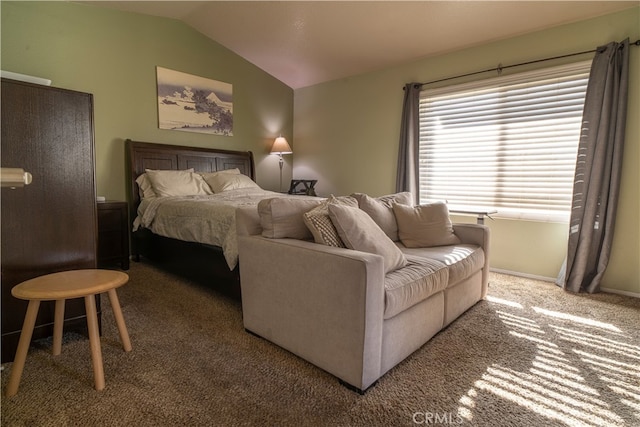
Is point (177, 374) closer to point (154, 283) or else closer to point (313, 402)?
point (313, 402)

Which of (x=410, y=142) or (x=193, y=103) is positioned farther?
(x=193, y=103)

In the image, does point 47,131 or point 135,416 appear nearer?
point 135,416

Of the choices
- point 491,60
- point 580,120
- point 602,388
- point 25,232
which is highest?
point 491,60

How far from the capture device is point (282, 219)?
1.81m

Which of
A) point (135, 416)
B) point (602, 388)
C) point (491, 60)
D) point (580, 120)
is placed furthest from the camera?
point (491, 60)

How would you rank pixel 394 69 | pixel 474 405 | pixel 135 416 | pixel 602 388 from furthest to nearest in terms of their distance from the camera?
1. pixel 394 69
2. pixel 602 388
3. pixel 474 405
4. pixel 135 416

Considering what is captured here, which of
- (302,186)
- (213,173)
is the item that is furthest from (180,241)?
(302,186)

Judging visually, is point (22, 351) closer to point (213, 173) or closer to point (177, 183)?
point (177, 183)

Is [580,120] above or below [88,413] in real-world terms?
above

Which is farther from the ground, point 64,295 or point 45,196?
point 45,196

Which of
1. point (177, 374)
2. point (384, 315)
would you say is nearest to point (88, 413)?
point (177, 374)

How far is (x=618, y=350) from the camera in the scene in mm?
1883

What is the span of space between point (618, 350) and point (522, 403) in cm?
97

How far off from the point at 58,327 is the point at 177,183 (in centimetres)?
223
